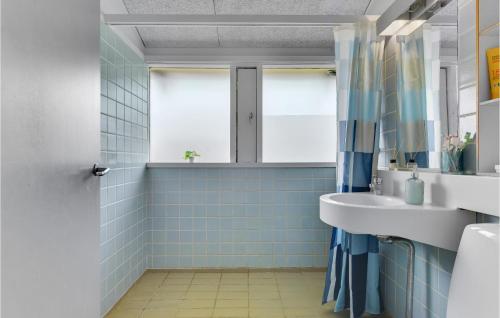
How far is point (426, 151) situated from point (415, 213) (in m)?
0.55

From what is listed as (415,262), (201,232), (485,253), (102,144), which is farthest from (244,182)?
(485,253)

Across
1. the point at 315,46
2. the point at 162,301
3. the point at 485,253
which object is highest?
the point at 315,46

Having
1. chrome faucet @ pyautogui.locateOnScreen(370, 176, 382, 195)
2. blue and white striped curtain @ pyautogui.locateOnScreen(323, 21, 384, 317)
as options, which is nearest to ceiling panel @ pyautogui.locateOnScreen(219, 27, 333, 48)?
blue and white striped curtain @ pyautogui.locateOnScreen(323, 21, 384, 317)

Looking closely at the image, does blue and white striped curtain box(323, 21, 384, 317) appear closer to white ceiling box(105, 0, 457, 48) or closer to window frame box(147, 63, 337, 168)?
white ceiling box(105, 0, 457, 48)

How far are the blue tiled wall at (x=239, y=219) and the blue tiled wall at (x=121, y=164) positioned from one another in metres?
0.20

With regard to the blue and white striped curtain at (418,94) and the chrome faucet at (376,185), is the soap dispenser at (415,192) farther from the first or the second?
the chrome faucet at (376,185)

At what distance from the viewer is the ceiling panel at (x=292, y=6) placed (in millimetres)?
2291

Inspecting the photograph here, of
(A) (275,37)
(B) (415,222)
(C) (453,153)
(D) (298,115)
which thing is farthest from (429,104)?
(A) (275,37)

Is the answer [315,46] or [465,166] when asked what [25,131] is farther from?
[315,46]

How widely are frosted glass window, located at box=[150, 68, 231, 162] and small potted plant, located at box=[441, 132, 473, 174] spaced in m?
1.84

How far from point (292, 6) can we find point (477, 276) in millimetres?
2067

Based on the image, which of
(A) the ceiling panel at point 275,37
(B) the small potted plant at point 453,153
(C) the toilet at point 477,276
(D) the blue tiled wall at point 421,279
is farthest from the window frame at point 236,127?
(C) the toilet at point 477,276

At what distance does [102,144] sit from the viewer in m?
1.97

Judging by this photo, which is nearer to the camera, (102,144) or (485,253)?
(485,253)
